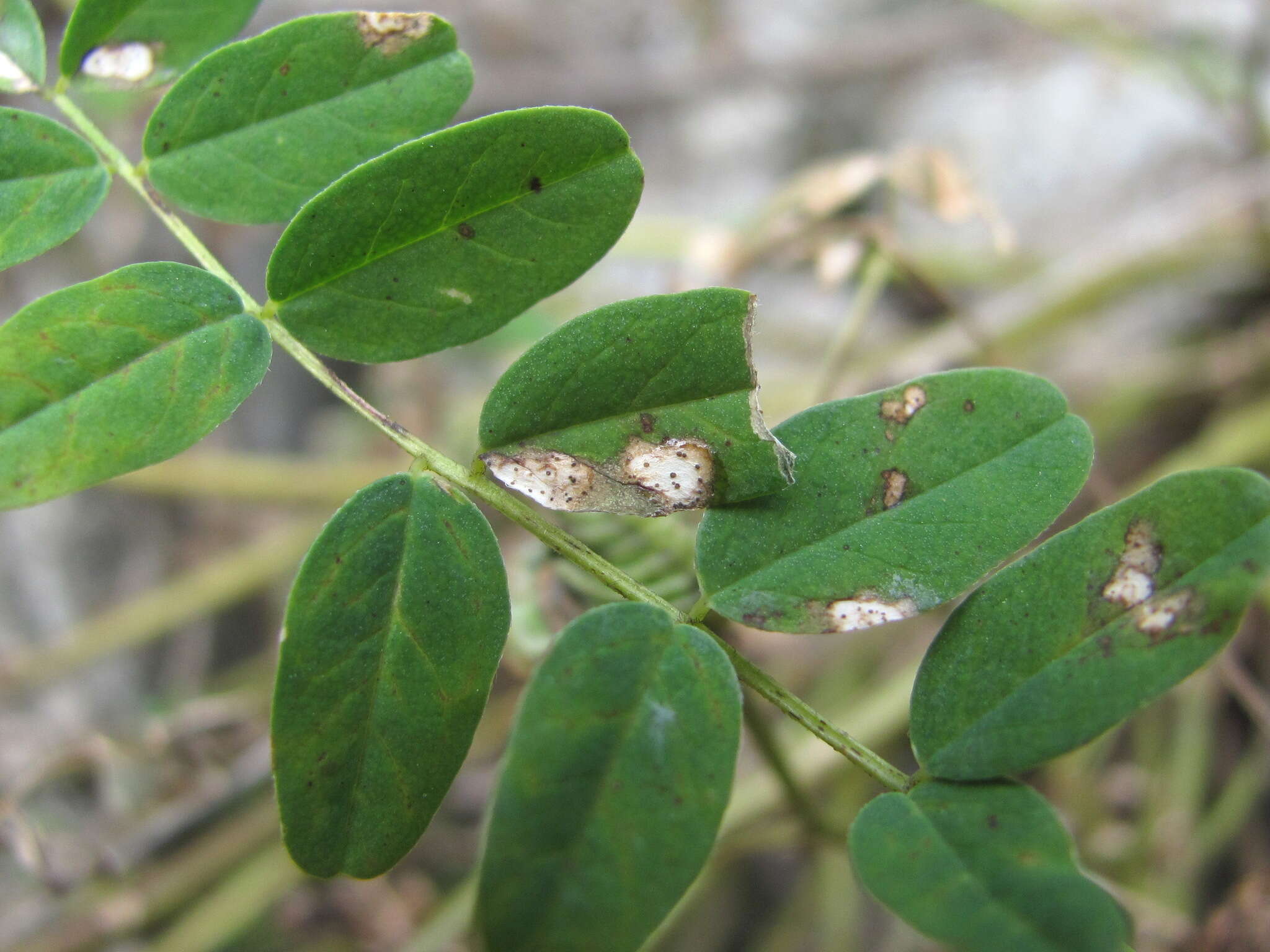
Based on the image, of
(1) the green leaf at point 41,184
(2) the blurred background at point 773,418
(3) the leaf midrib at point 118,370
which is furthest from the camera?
(2) the blurred background at point 773,418

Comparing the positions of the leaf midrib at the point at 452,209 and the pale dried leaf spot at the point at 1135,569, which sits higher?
the leaf midrib at the point at 452,209

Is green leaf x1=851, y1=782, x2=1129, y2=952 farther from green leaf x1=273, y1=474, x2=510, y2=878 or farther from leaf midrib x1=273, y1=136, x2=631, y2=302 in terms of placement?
leaf midrib x1=273, y1=136, x2=631, y2=302

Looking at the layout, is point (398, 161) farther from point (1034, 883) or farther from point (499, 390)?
point (1034, 883)

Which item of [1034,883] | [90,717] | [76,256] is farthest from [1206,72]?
[90,717]

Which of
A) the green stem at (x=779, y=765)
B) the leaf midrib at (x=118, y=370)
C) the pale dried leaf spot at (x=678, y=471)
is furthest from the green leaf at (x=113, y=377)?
the green stem at (x=779, y=765)

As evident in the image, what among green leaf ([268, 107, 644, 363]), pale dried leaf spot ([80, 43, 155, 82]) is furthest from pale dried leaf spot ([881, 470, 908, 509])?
pale dried leaf spot ([80, 43, 155, 82])

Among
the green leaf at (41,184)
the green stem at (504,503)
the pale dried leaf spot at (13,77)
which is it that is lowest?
the green stem at (504,503)

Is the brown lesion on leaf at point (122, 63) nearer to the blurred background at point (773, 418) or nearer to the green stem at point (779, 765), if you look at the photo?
the blurred background at point (773, 418)

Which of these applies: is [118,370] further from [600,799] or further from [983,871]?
[983,871]
